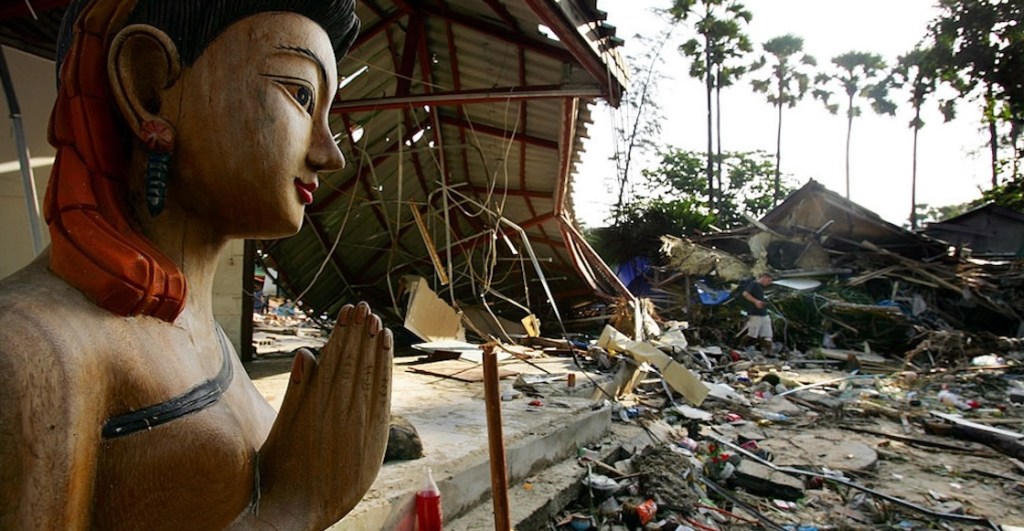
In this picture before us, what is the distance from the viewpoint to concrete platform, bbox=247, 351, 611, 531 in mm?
2291

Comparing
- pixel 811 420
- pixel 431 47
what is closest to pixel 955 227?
pixel 811 420

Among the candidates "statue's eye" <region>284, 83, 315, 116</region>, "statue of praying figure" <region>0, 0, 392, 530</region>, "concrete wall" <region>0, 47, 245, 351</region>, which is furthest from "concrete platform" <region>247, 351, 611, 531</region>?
"concrete wall" <region>0, 47, 245, 351</region>

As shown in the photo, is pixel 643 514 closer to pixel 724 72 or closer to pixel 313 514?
pixel 313 514

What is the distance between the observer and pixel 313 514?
1188 millimetres

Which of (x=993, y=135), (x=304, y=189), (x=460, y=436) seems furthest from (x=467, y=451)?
(x=993, y=135)

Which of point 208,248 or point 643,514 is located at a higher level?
point 208,248

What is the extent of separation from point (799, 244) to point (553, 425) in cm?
1184

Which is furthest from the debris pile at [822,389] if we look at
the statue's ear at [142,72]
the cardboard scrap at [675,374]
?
the statue's ear at [142,72]

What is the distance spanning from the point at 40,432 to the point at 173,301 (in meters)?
0.29

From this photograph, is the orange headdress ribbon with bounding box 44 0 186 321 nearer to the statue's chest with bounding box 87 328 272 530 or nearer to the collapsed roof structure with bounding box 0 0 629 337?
the statue's chest with bounding box 87 328 272 530

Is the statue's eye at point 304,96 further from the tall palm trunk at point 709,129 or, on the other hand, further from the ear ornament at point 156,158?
the tall palm trunk at point 709,129

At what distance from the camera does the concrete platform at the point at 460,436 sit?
229cm

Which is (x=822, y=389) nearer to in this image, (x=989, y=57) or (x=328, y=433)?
(x=328, y=433)

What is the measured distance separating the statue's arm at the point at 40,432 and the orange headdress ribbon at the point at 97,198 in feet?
0.48
